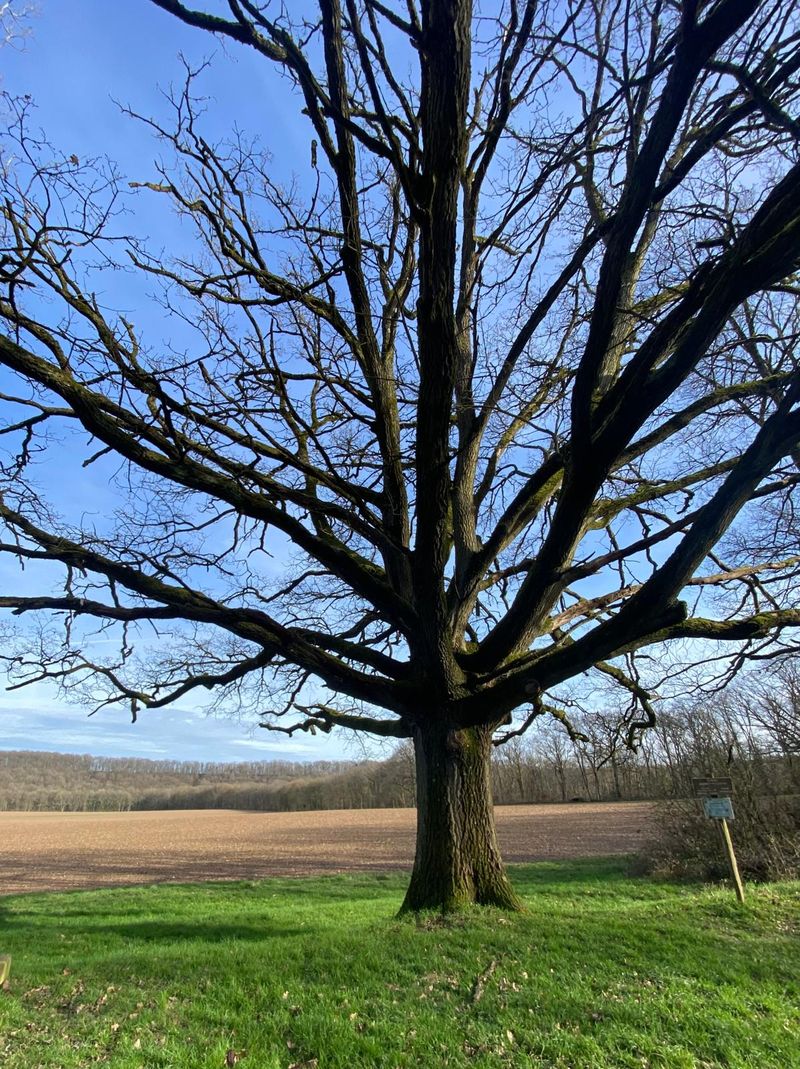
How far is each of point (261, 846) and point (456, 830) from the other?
91.1 feet

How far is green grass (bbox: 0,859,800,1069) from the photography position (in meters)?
3.99

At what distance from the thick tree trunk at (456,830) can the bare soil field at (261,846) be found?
16.3 meters

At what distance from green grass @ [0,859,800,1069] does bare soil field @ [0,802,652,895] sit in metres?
16.7

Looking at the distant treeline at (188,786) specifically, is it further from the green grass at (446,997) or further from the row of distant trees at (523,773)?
the green grass at (446,997)

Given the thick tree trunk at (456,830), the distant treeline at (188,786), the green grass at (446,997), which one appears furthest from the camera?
the distant treeline at (188,786)

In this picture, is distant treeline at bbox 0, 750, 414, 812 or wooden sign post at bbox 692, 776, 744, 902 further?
distant treeline at bbox 0, 750, 414, 812

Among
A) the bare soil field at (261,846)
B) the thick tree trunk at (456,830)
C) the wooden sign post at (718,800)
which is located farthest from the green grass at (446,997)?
the bare soil field at (261,846)

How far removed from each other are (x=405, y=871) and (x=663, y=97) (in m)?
22.8

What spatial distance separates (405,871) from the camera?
71.5 ft

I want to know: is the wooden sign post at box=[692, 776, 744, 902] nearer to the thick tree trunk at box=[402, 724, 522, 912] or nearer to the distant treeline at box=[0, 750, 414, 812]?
the thick tree trunk at box=[402, 724, 522, 912]

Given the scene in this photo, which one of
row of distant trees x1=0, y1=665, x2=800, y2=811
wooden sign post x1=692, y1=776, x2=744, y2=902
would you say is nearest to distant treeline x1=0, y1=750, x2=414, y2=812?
row of distant trees x1=0, y1=665, x2=800, y2=811

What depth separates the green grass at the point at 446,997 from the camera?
3.99 m

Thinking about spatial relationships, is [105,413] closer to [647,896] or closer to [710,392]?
[710,392]

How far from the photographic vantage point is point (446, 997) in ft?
15.8
